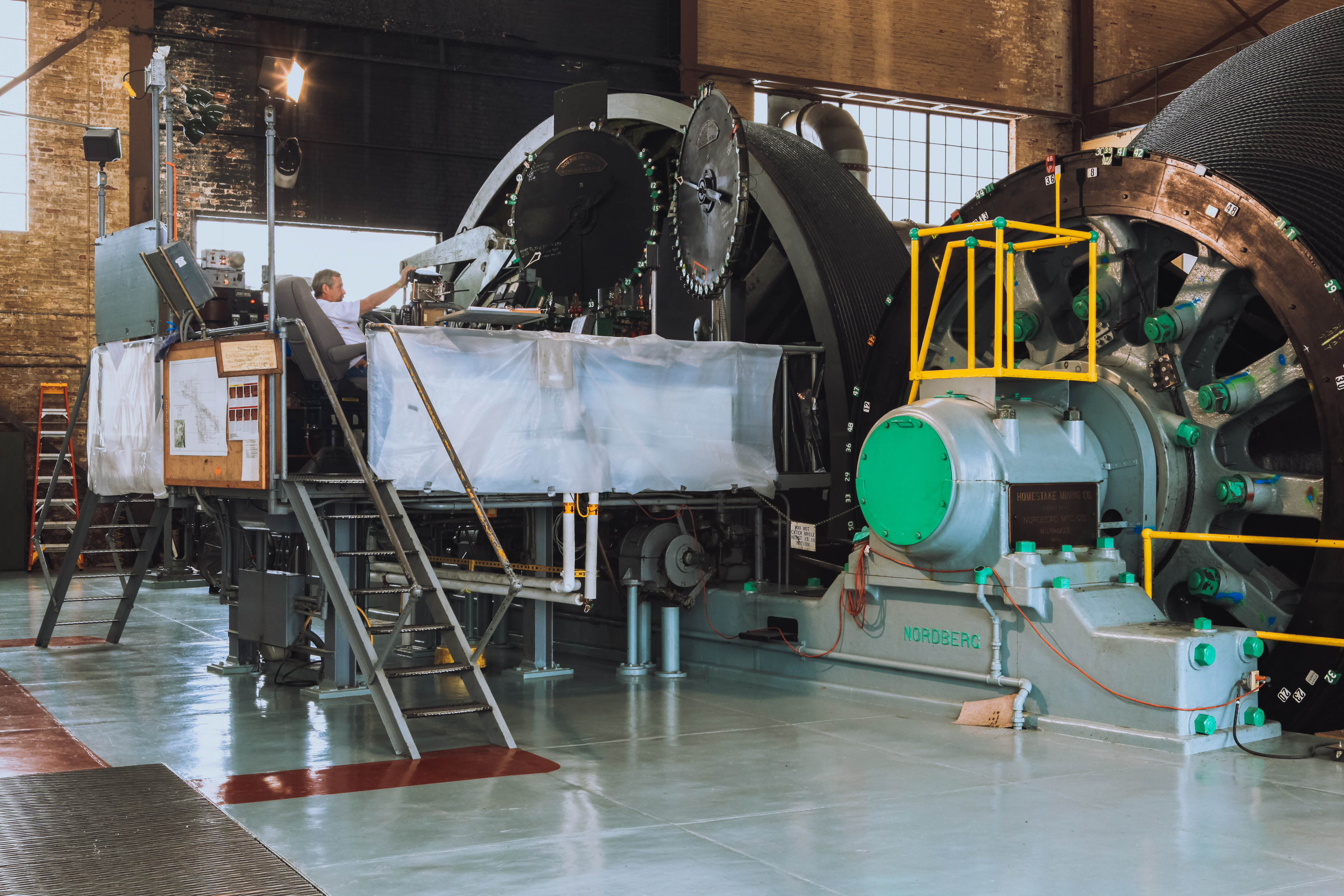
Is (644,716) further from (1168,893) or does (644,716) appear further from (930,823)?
(1168,893)

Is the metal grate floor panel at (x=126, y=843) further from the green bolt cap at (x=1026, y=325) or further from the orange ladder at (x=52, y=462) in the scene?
the orange ladder at (x=52, y=462)

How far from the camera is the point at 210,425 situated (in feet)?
26.7

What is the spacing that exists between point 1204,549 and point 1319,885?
11.3ft

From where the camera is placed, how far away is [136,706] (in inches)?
299

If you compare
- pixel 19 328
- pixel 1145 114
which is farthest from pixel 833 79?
pixel 19 328

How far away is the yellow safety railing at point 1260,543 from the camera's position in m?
6.30

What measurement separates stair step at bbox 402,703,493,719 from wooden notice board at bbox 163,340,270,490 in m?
1.86

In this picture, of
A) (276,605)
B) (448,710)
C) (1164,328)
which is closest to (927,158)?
(1164,328)

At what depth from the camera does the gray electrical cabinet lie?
30.0 feet

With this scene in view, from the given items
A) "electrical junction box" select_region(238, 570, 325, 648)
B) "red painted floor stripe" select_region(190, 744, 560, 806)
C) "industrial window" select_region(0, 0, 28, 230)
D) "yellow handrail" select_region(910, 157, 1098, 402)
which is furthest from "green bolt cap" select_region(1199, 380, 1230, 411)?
"industrial window" select_region(0, 0, 28, 230)

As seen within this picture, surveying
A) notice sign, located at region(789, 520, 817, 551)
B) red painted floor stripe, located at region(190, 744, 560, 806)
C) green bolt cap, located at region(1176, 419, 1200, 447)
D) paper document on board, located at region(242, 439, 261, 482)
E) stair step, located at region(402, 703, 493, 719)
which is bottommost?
red painted floor stripe, located at region(190, 744, 560, 806)

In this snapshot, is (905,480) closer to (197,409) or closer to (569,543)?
(569,543)

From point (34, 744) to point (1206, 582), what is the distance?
20.0 ft

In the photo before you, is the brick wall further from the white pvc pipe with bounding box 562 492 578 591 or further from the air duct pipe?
the white pvc pipe with bounding box 562 492 578 591
